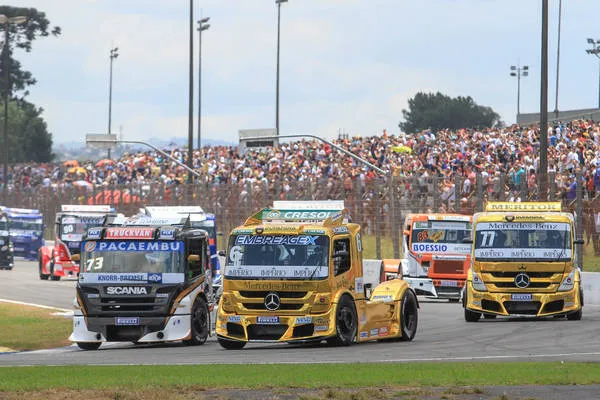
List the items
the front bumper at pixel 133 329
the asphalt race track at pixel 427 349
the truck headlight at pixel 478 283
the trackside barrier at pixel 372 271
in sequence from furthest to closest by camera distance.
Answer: the trackside barrier at pixel 372 271, the truck headlight at pixel 478 283, the front bumper at pixel 133 329, the asphalt race track at pixel 427 349

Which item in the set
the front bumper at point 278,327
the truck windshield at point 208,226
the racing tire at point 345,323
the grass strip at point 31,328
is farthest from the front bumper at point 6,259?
the racing tire at point 345,323

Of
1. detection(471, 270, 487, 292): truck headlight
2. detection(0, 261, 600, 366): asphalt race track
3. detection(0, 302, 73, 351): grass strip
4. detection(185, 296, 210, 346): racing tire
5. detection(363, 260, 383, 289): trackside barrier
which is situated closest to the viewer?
detection(0, 261, 600, 366): asphalt race track

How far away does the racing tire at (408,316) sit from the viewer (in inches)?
912

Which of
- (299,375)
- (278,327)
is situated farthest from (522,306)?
(299,375)

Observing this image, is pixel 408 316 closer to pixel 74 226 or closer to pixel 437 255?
pixel 437 255

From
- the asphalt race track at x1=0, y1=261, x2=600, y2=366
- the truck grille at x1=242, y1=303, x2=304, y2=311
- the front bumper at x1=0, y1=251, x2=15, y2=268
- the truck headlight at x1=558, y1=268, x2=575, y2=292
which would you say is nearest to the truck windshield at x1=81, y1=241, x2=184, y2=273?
the asphalt race track at x1=0, y1=261, x2=600, y2=366

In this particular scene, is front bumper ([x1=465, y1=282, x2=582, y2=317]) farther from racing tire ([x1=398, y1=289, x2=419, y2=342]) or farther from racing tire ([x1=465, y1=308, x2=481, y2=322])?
racing tire ([x1=398, y1=289, x2=419, y2=342])

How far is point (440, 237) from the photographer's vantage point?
34.9 meters

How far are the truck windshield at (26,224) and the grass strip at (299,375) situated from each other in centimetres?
3870

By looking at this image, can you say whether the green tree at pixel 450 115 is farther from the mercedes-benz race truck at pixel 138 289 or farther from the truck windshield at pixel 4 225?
the mercedes-benz race truck at pixel 138 289

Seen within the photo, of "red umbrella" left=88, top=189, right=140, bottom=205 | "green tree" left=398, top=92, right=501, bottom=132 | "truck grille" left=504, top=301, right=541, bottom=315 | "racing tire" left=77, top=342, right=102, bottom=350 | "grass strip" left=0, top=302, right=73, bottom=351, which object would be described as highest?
"green tree" left=398, top=92, right=501, bottom=132

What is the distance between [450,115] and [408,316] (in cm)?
10399

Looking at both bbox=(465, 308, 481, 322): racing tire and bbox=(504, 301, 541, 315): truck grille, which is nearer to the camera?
bbox=(504, 301, 541, 315): truck grille

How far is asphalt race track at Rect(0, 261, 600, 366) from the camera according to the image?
1958cm
